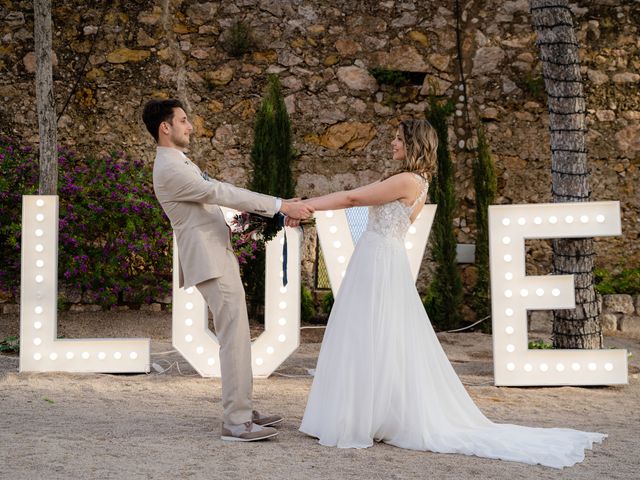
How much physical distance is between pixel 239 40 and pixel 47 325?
4.20 m

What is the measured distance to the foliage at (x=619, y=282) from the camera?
849 cm

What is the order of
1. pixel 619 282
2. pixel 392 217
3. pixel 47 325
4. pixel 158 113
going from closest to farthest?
pixel 158 113, pixel 392 217, pixel 47 325, pixel 619 282

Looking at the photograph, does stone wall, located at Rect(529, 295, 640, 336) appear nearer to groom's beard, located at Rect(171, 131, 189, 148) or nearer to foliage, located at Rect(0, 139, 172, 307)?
foliage, located at Rect(0, 139, 172, 307)

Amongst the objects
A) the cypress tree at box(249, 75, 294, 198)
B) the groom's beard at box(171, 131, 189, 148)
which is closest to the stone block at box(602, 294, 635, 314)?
the cypress tree at box(249, 75, 294, 198)

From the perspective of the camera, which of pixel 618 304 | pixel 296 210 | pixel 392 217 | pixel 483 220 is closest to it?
pixel 392 217

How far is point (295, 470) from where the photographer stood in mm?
3447

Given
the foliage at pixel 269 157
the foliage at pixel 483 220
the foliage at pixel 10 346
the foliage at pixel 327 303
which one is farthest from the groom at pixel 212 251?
the foliage at pixel 483 220

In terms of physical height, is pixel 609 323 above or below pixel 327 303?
below

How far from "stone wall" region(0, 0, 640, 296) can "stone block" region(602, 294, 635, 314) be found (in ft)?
1.83

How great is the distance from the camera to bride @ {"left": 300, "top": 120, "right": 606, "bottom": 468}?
155 inches

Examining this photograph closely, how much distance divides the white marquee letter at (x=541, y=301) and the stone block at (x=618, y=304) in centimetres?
284

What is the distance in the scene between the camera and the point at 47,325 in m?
5.96

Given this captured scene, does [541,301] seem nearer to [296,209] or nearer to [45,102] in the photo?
[296,209]

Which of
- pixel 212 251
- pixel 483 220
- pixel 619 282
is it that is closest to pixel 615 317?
pixel 619 282
